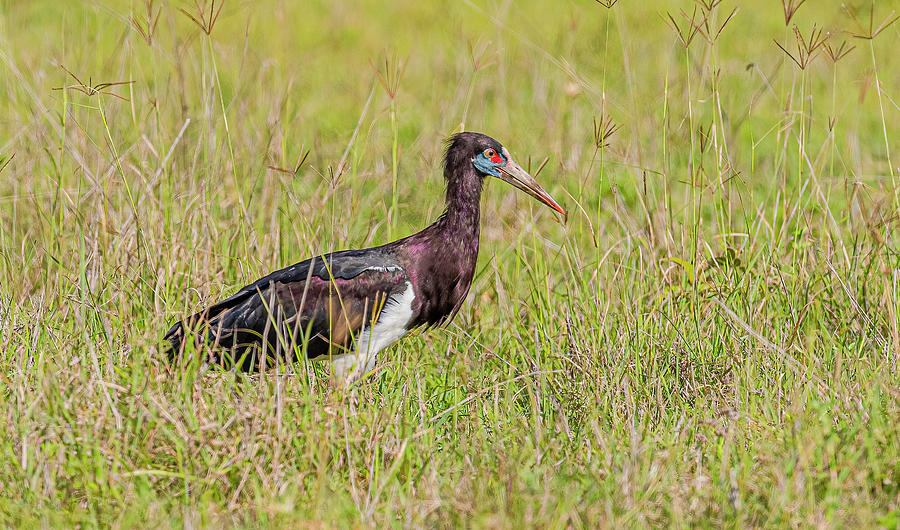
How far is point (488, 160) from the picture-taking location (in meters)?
4.56

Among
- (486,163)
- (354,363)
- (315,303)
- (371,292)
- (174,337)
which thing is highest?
(486,163)

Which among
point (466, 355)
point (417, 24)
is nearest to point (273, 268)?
point (466, 355)

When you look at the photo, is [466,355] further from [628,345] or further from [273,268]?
[273,268]

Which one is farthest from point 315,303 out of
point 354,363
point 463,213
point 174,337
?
point 463,213

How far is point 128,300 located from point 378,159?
8.15 ft

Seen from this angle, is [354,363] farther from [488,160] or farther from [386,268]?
[488,160]

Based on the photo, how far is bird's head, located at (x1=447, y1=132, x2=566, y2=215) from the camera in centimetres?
455

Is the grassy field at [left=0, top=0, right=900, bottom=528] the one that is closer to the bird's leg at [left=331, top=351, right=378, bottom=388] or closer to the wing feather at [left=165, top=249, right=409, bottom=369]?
the bird's leg at [left=331, top=351, right=378, bottom=388]

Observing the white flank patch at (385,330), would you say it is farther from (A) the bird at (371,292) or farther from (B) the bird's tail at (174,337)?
(B) the bird's tail at (174,337)

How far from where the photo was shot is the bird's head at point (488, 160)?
4547 millimetres

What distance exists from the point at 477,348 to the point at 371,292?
60 cm

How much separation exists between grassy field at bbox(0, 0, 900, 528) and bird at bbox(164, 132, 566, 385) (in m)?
0.15

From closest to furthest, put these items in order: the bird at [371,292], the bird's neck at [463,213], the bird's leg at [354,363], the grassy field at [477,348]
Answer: the grassy field at [477,348] < the bird's leg at [354,363] < the bird at [371,292] < the bird's neck at [463,213]

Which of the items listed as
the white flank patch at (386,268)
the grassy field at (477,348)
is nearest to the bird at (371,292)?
the white flank patch at (386,268)
